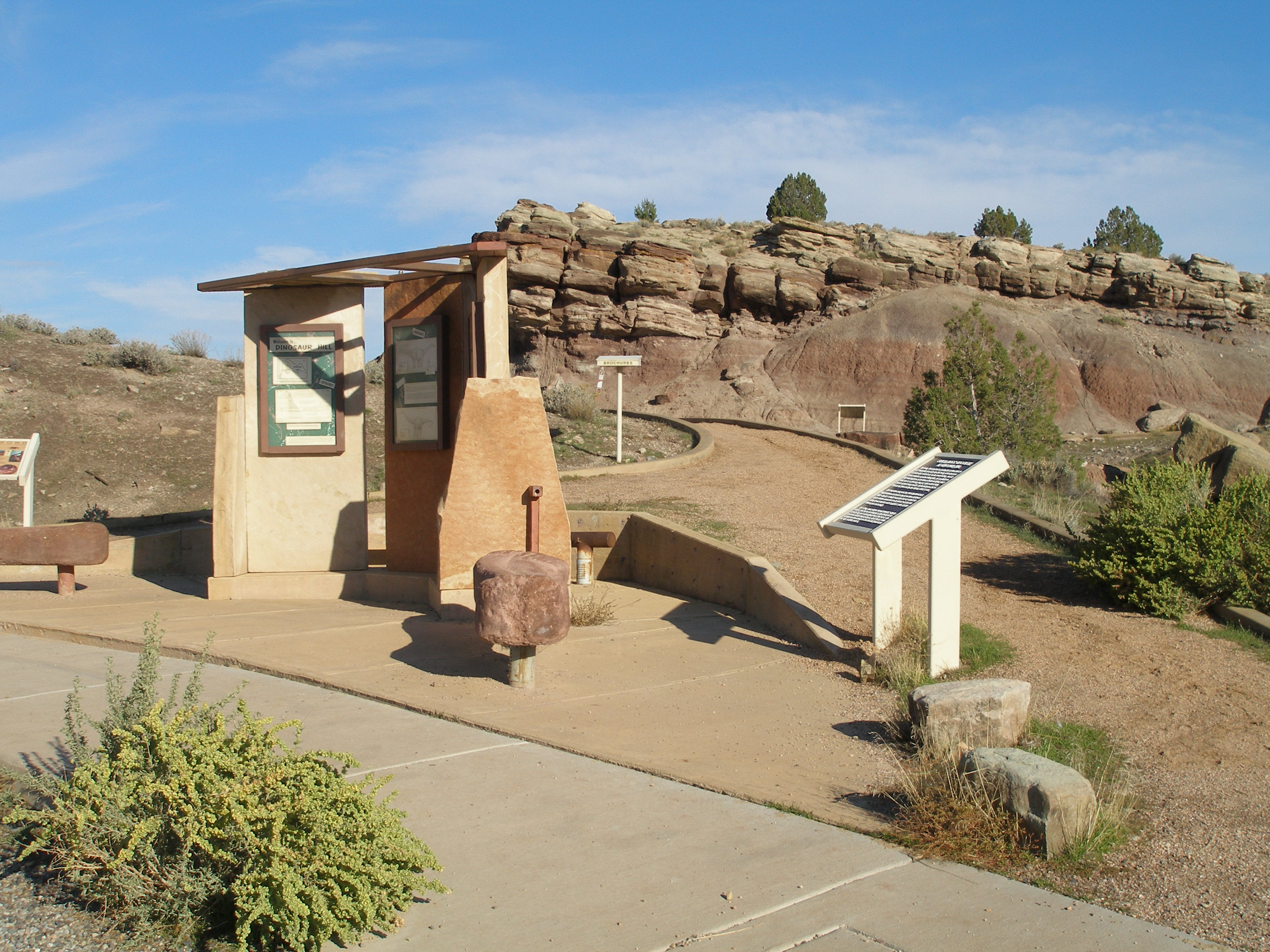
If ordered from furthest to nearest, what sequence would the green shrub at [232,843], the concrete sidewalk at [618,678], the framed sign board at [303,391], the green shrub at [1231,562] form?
the framed sign board at [303,391] < the green shrub at [1231,562] < the concrete sidewalk at [618,678] < the green shrub at [232,843]

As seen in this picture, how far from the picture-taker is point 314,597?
948 cm

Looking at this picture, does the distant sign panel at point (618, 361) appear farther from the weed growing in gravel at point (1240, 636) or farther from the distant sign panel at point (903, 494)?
the weed growing in gravel at point (1240, 636)

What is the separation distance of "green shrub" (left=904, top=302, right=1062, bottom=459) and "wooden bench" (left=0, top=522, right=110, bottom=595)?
42.3 ft

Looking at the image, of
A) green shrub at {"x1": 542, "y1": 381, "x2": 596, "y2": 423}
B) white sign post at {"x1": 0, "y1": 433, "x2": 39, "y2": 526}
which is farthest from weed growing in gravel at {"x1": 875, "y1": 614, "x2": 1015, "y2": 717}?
green shrub at {"x1": 542, "y1": 381, "x2": 596, "y2": 423}

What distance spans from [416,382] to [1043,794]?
7028mm

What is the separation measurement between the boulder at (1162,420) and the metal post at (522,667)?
33.3 m

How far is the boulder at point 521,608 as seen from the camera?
5.90 m

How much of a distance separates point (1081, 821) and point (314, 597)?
24.0 feet

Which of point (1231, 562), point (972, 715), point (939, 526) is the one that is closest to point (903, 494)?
point (939, 526)

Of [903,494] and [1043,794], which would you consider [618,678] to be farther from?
[1043,794]

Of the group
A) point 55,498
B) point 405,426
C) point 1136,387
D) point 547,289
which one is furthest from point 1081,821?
point 1136,387

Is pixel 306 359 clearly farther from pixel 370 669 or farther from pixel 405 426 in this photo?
pixel 370 669

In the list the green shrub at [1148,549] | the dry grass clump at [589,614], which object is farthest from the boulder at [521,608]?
the green shrub at [1148,549]

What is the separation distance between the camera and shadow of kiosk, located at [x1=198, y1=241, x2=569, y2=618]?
30.6ft
